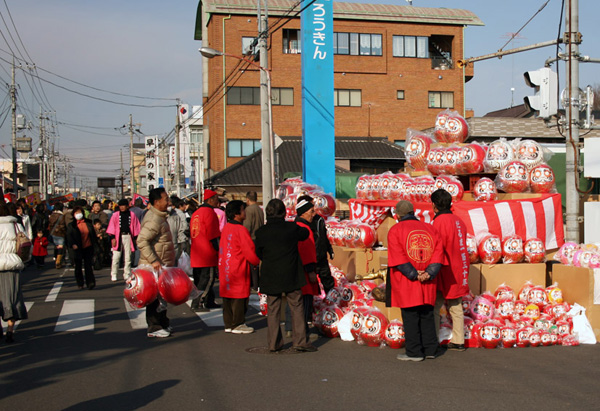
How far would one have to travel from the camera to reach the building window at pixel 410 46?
158ft

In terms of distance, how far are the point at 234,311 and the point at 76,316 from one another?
349 cm

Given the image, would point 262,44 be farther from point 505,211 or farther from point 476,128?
point 476,128

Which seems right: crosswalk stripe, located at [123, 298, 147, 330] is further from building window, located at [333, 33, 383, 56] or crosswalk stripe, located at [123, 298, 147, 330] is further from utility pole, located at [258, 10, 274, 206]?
building window, located at [333, 33, 383, 56]

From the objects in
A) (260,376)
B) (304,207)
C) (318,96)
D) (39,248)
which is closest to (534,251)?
(304,207)

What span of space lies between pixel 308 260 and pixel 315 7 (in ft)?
41.1

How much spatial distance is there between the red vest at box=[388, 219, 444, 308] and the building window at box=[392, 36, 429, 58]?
140ft

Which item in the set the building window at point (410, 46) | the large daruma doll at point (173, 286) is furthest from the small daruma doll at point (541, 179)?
the building window at point (410, 46)

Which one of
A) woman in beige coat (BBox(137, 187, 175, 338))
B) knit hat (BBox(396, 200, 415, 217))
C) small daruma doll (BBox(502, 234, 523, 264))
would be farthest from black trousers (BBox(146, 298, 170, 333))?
small daruma doll (BBox(502, 234, 523, 264))

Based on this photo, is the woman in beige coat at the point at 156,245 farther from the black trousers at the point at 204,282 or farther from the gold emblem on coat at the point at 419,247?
the gold emblem on coat at the point at 419,247

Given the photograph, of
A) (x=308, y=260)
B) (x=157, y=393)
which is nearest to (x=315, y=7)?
(x=308, y=260)

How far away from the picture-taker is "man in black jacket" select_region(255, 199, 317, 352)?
7.83 meters

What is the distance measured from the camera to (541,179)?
10.1m

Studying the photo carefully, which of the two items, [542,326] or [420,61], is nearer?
[542,326]

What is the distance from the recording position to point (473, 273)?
8977 millimetres
